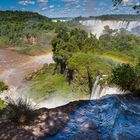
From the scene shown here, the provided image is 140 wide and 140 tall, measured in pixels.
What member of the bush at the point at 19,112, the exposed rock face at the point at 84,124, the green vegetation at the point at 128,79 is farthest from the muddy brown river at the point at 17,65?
the bush at the point at 19,112

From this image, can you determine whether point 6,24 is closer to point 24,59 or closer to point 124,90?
point 24,59

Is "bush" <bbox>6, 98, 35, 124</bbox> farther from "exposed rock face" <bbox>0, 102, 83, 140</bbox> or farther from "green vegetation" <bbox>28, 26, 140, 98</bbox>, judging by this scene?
"green vegetation" <bbox>28, 26, 140, 98</bbox>

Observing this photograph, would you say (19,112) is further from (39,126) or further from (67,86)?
(67,86)

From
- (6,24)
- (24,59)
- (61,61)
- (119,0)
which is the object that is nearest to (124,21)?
(6,24)

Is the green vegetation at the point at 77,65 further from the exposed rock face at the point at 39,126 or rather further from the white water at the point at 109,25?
the white water at the point at 109,25

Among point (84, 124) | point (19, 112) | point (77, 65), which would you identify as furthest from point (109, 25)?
point (19, 112)
